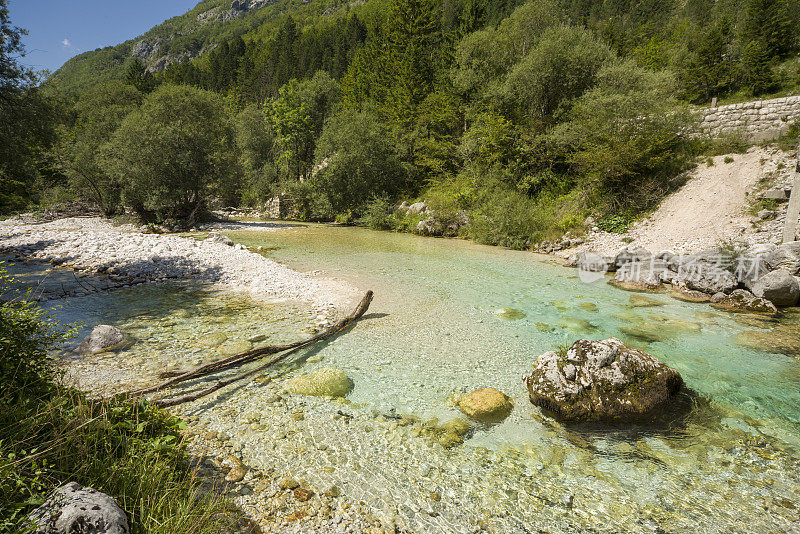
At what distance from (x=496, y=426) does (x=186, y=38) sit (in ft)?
733

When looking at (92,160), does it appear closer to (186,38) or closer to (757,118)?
(757,118)

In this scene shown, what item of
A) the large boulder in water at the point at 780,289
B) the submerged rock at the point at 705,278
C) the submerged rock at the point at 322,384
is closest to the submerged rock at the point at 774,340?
Result: the large boulder in water at the point at 780,289

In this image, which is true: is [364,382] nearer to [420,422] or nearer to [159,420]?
[420,422]

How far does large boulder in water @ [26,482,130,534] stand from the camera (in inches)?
71.3

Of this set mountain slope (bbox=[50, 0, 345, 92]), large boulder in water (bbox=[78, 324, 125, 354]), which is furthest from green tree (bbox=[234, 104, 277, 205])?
mountain slope (bbox=[50, 0, 345, 92])

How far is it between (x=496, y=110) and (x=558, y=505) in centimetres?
3139

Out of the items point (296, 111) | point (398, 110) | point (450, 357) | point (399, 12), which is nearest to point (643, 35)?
point (399, 12)

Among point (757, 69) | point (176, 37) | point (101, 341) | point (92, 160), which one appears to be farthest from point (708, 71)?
point (176, 37)

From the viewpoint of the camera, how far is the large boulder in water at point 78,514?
71.3 inches

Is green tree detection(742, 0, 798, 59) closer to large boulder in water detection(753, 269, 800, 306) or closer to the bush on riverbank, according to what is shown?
large boulder in water detection(753, 269, 800, 306)

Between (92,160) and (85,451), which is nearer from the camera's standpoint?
(85,451)

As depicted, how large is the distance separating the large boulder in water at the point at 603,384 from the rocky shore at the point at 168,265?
17.8ft

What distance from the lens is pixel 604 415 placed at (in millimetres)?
4691

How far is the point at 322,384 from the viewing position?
17.7ft
